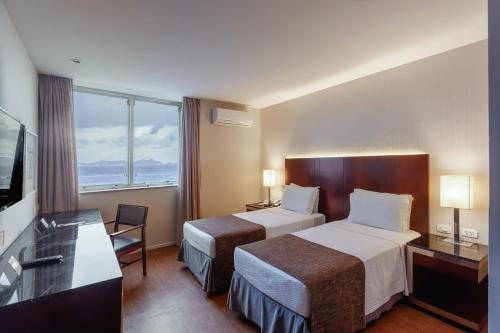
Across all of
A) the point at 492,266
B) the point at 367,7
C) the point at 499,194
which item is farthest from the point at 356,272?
the point at 367,7

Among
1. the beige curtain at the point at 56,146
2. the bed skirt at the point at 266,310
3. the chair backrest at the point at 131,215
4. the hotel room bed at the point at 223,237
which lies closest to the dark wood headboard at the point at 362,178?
the hotel room bed at the point at 223,237

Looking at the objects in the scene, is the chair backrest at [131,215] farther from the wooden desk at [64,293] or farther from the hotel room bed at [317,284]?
the hotel room bed at [317,284]

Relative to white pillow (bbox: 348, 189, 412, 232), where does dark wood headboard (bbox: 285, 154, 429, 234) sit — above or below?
above

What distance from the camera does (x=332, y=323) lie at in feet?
5.59

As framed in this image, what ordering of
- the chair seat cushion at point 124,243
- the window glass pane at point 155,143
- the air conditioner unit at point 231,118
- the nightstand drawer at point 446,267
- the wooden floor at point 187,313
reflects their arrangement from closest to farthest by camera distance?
the nightstand drawer at point 446,267 < the wooden floor at point 187,313 < the chair seat cushion at point 124,243 < the window glass pane at point 155,143 < the air conditioner unit at point 231,118

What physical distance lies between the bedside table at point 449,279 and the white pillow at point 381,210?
255mm

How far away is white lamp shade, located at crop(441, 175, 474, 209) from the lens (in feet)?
7.04

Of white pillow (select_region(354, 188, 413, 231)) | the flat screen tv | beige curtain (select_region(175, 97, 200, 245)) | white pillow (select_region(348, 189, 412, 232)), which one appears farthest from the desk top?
white pillow (select_region(354, 188, 413, 231))

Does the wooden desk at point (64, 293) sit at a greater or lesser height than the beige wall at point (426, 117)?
lesser

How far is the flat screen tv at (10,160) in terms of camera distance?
4.61 ft

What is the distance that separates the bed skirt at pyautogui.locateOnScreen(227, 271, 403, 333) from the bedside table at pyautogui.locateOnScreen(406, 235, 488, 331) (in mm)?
238

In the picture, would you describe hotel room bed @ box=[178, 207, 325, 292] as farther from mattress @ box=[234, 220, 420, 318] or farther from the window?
the window

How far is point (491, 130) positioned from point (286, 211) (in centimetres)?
303

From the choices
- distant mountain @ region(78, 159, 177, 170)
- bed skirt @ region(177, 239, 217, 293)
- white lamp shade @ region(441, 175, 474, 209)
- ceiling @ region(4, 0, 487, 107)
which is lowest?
bed skirt @ region(177, 239, 217, 293)
